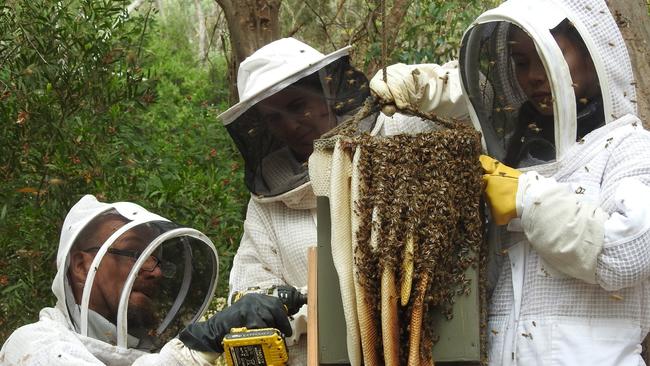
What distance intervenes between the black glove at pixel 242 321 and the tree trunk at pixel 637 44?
1604mm

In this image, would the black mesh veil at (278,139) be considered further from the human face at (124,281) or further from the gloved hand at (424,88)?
the human face at (124,281)

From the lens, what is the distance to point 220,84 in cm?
1144

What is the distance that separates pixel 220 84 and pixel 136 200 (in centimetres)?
590

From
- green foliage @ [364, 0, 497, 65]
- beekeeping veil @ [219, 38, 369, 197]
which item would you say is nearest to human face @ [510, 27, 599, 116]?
beekeeping veil @ [219, 38, 369, 197]

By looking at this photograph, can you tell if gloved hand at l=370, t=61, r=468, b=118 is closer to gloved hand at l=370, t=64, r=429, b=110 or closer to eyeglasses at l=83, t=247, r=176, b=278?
gloved hand at l=370, t=64, r=429, b=110

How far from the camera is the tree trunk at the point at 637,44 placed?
3635 mm

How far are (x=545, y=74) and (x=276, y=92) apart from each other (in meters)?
1.36

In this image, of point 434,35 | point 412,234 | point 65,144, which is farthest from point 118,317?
point 434,35

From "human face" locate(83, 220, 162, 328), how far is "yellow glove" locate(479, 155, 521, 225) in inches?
71.9

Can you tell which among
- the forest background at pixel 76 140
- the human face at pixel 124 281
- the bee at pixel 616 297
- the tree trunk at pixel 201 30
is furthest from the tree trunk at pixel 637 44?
the tree trunk at pixel 201 30

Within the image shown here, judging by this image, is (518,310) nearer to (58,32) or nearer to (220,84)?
(58,32)

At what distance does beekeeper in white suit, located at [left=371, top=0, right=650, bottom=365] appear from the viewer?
2805 mm

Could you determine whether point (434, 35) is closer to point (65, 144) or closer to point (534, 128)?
point (65, 144)

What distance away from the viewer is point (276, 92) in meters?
4.10
